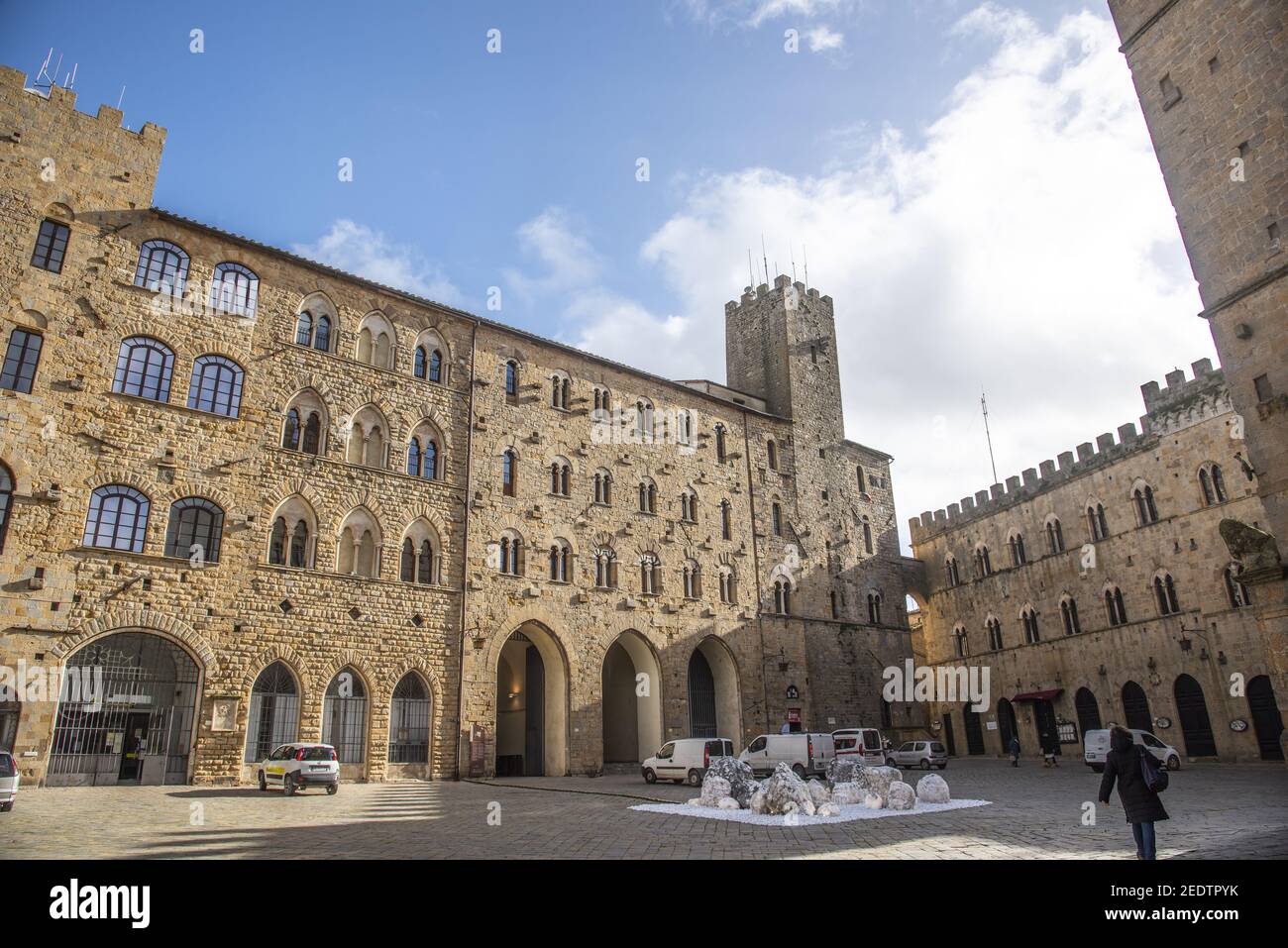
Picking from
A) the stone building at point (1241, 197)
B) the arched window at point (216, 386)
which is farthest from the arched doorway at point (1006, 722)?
the arched window at point (216, 386)

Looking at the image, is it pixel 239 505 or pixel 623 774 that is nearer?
pixel 239 505

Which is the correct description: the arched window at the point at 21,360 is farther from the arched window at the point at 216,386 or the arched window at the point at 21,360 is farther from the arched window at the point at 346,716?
the arched window at the point at 346,716

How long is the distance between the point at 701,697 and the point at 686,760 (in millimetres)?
9170

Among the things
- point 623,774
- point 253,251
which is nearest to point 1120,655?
point 623,774

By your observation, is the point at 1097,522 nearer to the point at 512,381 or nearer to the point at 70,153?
the point at 512,381

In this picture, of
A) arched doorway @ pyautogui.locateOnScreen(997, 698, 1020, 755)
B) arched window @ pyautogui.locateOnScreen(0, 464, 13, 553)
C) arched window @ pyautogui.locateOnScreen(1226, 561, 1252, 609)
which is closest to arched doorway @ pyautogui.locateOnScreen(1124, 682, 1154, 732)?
arched window @ pyautogui.locateOnScreen(1226, 561, 1252, 609)

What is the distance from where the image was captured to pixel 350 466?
24.0 m

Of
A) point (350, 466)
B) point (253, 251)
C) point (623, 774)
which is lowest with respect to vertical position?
point (623, 774)

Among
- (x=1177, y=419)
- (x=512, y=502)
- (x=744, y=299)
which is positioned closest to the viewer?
(x=512, y=502)

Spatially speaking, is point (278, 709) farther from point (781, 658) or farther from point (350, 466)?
point (781, 658)

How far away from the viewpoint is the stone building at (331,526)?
19375mm

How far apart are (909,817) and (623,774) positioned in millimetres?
16004

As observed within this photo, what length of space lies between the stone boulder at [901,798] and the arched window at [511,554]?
1509 cm
